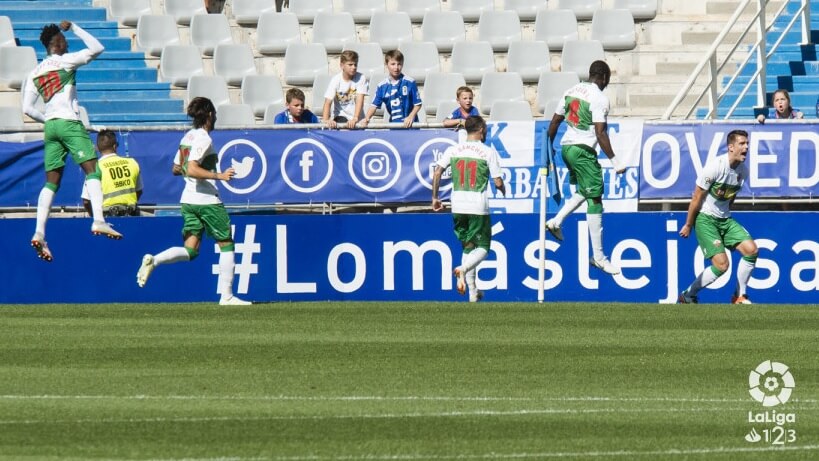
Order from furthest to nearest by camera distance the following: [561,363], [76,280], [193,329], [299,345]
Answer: [76,280] < [193,329] < [299,345] < [561,363]

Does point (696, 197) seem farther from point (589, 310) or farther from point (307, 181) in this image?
point (307, 181)

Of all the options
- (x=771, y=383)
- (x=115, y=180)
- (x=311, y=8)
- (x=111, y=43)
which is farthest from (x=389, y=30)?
(x=771, y=383)

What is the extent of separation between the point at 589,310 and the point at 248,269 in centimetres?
387

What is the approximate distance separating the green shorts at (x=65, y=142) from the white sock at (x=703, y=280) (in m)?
5.72

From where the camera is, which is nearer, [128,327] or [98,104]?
[128,327]

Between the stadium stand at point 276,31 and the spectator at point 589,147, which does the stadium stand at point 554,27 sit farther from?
the spectator at point 589,147

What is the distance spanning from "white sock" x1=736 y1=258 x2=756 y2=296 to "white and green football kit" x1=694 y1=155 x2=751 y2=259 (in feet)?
0.67

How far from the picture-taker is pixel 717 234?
A: 602 inches

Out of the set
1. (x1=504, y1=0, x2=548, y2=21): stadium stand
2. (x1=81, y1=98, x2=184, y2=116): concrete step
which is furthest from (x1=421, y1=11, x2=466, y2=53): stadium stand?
(x1=81, y1=98, x2=184, y2=116): concrete step

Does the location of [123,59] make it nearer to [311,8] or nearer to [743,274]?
[311,8]

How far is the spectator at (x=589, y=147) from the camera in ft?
50.6

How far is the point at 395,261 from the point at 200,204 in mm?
2516

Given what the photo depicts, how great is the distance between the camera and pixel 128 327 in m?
12.5

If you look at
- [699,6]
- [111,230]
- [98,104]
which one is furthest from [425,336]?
[699,6]
